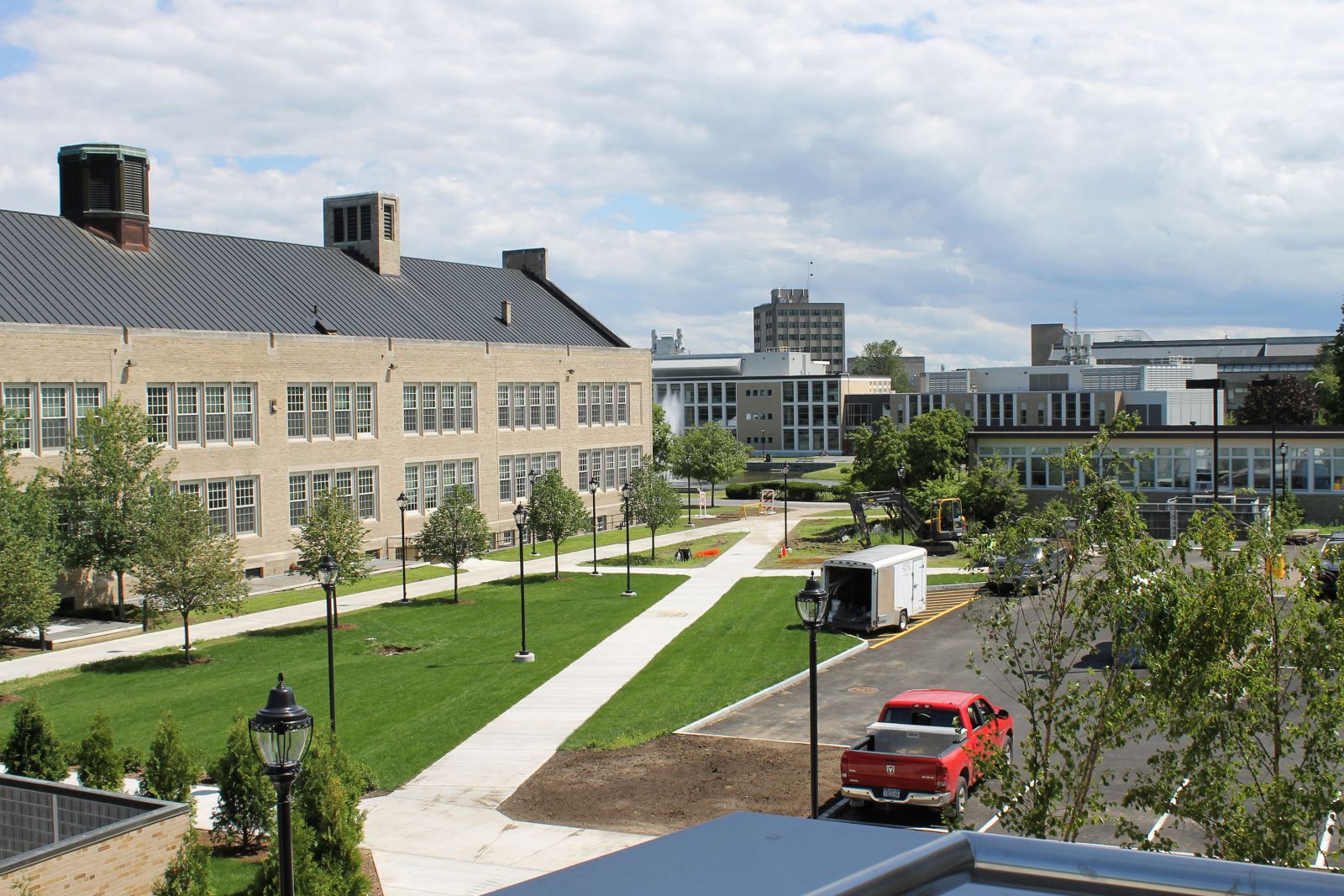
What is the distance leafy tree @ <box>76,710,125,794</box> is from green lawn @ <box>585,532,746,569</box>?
34.0 metres

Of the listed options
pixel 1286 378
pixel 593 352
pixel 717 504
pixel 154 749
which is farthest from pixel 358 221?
pixel 1286 378

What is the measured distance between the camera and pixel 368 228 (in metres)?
62.6

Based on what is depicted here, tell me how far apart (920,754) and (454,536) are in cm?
2747

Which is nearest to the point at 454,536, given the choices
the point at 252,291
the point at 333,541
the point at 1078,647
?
the point at 333,541

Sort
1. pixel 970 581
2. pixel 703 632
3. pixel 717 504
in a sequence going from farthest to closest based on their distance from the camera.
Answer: pixel 717 504 → pixel 970 581 → pixel 703 632

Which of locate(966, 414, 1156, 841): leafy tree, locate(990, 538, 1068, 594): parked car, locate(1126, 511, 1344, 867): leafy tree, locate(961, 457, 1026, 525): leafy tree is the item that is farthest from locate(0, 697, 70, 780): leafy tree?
locate(961, 457, 1026, 525): leafy tree

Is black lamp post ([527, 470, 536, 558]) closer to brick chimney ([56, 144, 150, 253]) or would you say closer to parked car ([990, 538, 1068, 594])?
brick chimney ([56, 144, 150, 253])

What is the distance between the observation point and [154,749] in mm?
17641

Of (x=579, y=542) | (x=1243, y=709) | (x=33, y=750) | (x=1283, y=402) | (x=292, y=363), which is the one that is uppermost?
(x=292, y=363)

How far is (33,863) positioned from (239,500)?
3567 centimetres

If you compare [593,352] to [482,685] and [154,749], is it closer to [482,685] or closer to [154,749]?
[482,685]

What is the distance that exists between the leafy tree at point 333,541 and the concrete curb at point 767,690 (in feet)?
51.5

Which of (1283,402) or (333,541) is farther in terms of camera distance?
(1283,402)

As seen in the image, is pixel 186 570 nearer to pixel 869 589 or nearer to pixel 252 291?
pixel 869 589
